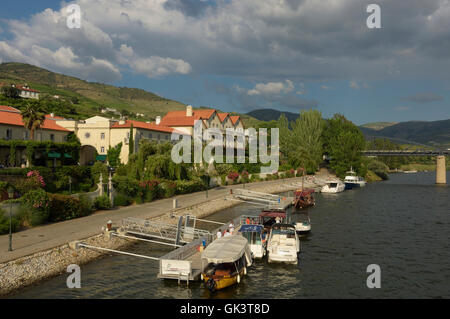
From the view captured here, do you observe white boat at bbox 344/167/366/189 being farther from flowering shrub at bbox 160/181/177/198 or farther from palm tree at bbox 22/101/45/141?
palm tree at bbox 22/101/45/141

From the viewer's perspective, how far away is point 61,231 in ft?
99.1

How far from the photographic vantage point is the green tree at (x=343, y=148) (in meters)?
108

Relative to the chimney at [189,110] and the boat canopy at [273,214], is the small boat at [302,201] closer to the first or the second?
the boat canopy at [273,214]

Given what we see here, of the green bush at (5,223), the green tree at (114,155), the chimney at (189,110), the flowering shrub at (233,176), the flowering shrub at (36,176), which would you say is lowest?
the green bush at (5,223)

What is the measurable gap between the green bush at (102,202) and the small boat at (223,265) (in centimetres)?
1987

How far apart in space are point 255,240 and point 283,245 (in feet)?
8.34

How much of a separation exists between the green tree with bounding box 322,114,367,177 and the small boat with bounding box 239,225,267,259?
83121 millimetres

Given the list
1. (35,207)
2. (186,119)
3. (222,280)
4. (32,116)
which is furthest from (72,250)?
(186,119)

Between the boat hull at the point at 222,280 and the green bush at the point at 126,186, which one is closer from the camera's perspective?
the boat hull at the point at 222,280

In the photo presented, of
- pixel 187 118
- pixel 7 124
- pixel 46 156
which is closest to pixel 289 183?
pixel 187 118

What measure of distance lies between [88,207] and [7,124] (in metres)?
25.3

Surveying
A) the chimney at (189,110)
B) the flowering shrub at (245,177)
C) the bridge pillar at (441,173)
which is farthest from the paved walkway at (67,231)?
the bridge pillar at (441,173)

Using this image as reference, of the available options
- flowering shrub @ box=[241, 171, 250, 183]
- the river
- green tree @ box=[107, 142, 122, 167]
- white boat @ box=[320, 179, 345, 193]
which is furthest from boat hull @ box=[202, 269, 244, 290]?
white boat @ box=[320, 179, 345, 193]

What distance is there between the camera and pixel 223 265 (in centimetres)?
2320
